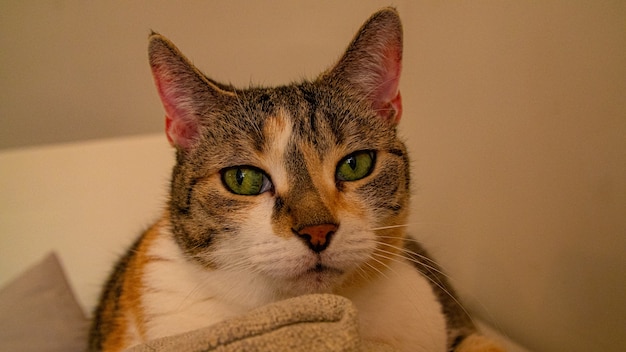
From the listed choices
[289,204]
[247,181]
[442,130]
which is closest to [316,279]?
[289,204]

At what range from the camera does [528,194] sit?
125 cm

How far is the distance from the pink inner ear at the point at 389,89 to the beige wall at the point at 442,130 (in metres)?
0.38

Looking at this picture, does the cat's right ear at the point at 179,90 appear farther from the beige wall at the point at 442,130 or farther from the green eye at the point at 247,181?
the beige wall at the point at 442,130

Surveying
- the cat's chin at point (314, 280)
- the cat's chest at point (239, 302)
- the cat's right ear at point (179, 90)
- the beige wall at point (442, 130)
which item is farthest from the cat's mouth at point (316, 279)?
the beige wall at point (442, 130)

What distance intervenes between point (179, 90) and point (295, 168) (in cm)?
34

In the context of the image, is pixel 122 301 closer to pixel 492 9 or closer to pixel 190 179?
A: pixel 190 179

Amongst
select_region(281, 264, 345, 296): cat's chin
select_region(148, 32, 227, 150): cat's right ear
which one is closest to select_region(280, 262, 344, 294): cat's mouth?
select_region(281, 264, 345, 296): cat's chin

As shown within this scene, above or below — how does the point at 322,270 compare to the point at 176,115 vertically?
below

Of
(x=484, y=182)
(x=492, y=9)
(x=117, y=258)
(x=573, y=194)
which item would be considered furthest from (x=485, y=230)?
(x=117, y=258)

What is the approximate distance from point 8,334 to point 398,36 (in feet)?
4.41

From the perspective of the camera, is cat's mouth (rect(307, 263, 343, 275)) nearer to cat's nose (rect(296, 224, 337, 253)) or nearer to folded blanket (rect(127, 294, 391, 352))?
cat's nose (rect(296, 224, 337, 253))

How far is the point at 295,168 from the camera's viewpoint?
2.61 feet

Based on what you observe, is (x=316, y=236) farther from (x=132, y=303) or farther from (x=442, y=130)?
(x=442, y=130)

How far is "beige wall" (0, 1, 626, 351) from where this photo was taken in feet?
3.42
